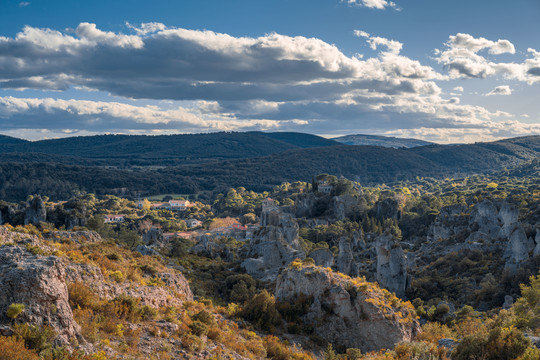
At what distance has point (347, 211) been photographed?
283ft

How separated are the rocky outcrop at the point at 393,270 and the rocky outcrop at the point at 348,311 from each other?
62.6 ft

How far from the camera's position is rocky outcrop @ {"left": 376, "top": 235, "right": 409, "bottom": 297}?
40.6 m

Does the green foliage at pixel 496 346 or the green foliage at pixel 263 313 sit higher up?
the green foliage at pixel 496 346

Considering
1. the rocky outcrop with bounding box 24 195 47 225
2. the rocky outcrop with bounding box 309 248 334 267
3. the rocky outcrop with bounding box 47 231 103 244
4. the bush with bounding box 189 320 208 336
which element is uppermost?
the rocky outcrop with bounding box 47 231 103 244

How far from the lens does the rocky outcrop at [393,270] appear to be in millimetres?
40625

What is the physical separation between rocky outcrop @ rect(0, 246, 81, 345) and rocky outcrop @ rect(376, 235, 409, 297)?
3494 centimetres

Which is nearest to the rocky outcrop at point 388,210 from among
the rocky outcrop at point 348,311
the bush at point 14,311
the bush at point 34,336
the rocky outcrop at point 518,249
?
the rocky outcrop at point 518,249

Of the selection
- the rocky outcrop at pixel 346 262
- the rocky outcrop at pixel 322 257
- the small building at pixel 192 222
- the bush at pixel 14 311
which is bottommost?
the small building at pixel 192 222

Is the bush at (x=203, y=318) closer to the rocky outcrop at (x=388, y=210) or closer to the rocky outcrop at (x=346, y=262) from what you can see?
the rocky outcrop at (x=346, y=262)

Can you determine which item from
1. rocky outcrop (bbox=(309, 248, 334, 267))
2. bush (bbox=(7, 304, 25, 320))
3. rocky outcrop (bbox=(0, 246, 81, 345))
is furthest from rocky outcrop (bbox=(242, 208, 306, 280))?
bush (bbox=(7, 304, 25, 320))

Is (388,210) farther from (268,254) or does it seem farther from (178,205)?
(178,205)

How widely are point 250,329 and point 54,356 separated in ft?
33.6

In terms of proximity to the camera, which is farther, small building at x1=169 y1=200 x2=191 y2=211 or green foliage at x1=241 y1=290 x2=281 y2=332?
small building at x1=169 y1=200 x2=191 y2=211

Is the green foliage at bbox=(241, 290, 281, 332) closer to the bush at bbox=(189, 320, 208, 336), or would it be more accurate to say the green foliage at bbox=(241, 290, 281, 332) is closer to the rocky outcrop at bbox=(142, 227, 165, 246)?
the bush at bbox=(189, 320, 208, 336)
